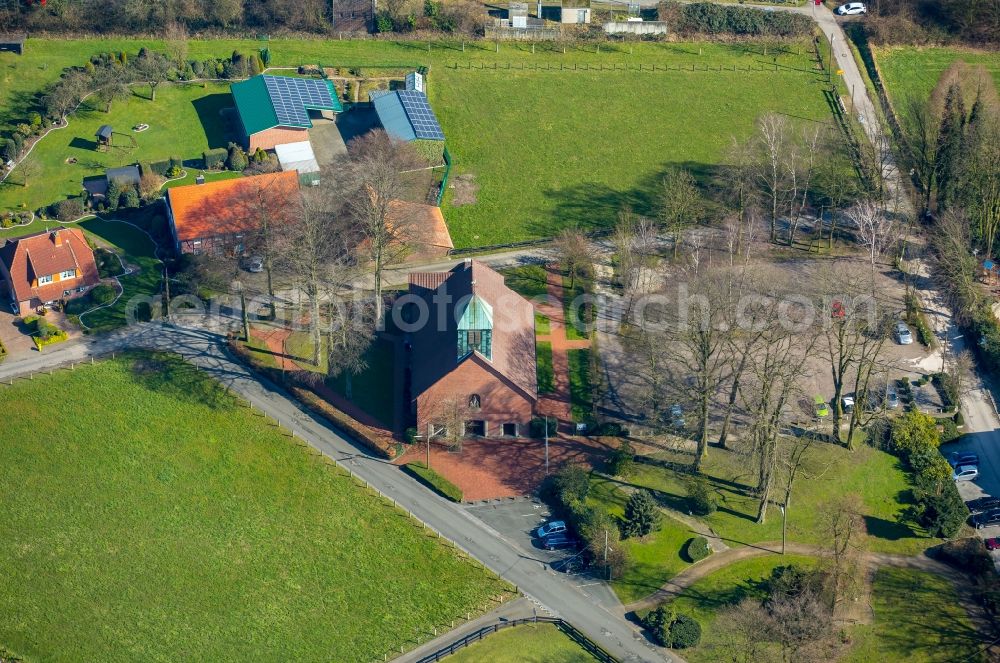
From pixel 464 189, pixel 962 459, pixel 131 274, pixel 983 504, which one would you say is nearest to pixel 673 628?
pixel 983 504

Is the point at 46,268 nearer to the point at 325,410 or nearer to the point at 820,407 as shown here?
the point at 325,410

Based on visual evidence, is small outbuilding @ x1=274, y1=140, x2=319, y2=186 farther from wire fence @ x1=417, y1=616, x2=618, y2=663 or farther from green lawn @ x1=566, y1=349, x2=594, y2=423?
wire fence @ x1=417, y1=616, x2=618, y2=663

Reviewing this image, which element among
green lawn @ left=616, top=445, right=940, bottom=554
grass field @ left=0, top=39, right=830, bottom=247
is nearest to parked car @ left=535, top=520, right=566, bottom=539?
green lawn @ left=616, top=445, right=940, bottom=554

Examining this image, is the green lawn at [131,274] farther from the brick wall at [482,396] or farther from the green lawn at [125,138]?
the brick wall at [482,396]

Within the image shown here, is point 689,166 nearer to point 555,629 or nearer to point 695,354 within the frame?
point 695,354

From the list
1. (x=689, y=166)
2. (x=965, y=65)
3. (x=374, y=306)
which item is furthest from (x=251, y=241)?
(x=965, y=65)

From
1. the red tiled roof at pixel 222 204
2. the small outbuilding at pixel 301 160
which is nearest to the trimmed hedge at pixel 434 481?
the red tiled roof at pixel 222 204
